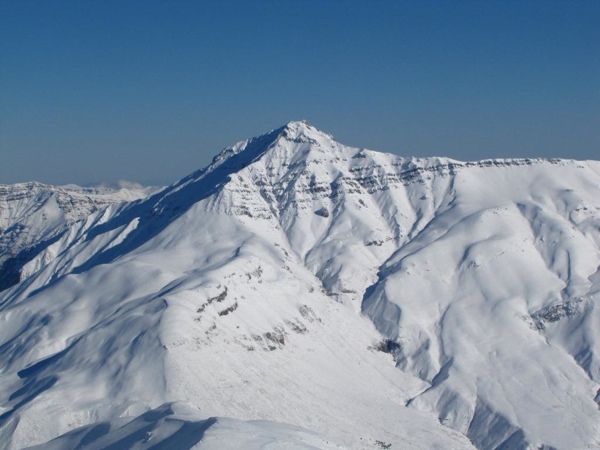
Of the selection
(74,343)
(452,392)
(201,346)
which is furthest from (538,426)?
(74,343)

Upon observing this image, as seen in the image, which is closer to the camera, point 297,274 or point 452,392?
point 452,392

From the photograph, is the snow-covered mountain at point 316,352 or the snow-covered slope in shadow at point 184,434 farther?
the snow-covered mountain at point 316,352

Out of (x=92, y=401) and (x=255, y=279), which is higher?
(x=255, y=279)

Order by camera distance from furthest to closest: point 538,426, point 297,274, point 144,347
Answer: point 297,274
point 538,426
point 144,347

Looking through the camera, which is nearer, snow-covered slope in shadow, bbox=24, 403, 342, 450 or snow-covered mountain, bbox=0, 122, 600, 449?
snow-covered slope in shadow, bbox=24, 403, 342, 450

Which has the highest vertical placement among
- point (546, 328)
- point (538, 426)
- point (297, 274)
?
point (297, 274)

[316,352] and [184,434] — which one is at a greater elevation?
[184,434]

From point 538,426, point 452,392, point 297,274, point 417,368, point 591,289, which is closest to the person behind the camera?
point 538,426

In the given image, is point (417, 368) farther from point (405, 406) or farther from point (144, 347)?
point (144, 347)

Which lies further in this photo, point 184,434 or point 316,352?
point 316,352

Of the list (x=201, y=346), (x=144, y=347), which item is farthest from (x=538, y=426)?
(x=144, y=347)
